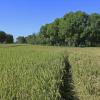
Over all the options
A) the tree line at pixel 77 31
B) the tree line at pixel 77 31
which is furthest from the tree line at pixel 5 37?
the tree line at pixel 77 31

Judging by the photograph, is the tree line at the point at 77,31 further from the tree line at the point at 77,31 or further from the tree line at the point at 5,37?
the tree line at the point at 5,37

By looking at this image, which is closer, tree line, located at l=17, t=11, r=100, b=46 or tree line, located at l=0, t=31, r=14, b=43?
tree line, located at l=17, t=11, r=100, b=46

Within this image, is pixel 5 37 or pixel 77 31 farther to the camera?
pixel 5 37

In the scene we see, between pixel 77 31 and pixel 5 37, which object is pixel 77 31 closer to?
pixel 77 31

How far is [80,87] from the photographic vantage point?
1105cm

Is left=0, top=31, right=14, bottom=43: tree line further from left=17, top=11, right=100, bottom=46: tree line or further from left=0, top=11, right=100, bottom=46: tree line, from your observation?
left=17, top=11, right=100, bottom=46: tree line

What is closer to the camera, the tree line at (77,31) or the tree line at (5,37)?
the tree line at (77,31)

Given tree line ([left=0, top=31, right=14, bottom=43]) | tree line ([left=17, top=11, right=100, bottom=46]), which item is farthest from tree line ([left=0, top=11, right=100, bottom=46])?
tree line ([left=0, top=31, right=14, bottom=43])

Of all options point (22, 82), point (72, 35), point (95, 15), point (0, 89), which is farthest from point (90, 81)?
point (95, 15)

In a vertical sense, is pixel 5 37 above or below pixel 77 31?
below

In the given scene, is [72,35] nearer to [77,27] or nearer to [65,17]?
[77,27]

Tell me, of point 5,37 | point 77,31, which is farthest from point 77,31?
point 5,37

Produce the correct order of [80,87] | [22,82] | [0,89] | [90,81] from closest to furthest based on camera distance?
[0,89], [22,82], [80,87], [90,81]

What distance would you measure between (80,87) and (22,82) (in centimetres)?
239
